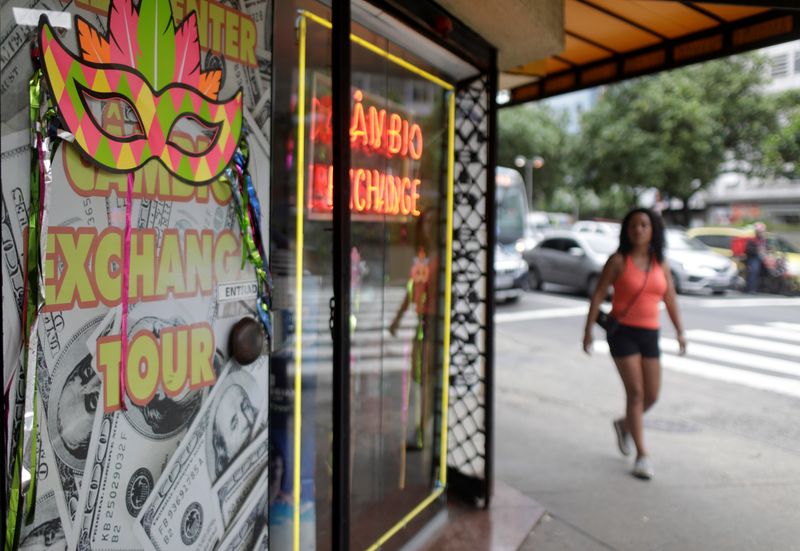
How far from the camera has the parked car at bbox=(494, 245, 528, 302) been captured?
1288cm

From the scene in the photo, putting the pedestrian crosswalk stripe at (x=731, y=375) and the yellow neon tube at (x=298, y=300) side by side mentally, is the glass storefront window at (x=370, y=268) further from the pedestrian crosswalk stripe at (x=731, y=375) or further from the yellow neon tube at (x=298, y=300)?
the pedestrian crosswalk stripe at (x=731, y=375)

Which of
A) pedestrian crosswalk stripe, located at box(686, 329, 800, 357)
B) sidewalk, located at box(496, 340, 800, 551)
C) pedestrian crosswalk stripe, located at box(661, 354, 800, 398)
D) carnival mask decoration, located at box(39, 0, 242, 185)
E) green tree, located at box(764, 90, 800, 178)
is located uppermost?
green tree, located at box(764, 90, 800, 178)

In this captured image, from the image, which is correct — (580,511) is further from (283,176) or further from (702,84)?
(702,84)

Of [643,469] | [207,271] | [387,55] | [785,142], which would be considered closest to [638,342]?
[643,469]

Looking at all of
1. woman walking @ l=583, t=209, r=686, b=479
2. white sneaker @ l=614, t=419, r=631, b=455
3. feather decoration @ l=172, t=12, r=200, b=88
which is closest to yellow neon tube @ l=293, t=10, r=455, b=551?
feather decoration @ l=172, t=12, r=200, b=88

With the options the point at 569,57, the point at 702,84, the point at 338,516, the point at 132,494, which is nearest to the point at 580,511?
the point at 338,516

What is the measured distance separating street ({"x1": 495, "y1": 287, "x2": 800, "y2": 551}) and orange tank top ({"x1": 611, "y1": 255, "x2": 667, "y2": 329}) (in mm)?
1140

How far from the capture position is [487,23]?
130 inches

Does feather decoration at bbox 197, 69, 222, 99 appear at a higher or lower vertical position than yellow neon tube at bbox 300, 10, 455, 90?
lower

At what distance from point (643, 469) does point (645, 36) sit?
3.16 metres

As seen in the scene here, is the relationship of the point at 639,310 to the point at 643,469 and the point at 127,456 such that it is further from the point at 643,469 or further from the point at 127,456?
the point at 127,456

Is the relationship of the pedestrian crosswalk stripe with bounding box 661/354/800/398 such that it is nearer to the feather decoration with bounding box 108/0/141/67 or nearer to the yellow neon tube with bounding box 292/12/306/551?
the yellow neon tube with bounding box 292/12/306/551

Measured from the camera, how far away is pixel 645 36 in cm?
456

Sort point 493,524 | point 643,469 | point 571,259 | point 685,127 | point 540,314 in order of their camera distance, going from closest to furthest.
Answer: point 493,524, point 643,469, point 540,314, point 571,259, point 685,127
